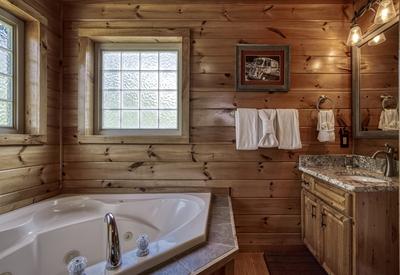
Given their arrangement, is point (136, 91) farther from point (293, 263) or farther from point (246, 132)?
point (293, 263)

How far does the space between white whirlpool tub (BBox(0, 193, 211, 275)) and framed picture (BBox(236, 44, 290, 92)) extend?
1.08m

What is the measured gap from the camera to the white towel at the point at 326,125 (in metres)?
2.14

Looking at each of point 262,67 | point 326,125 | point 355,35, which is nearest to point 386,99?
point 326,125

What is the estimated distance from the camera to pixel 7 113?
1899mm

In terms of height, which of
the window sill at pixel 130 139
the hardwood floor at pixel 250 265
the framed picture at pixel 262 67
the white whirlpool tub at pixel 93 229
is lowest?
the hardwood floor at pixel 250 265

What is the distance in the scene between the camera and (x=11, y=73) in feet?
6.30

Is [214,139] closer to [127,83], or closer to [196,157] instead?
[196,157]

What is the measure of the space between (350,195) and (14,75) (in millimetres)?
2525

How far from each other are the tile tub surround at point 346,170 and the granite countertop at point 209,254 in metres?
0.75

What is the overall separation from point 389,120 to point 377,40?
0.65 metres

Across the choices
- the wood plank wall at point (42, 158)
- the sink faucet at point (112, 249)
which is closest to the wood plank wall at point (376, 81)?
the sink faucet at point (112, 249)

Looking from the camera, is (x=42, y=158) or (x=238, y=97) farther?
(x=238, y=97)

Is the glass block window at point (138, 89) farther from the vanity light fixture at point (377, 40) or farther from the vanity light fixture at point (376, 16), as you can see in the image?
the vanity light fixture at point (377, 40)

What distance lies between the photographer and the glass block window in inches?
94.3
